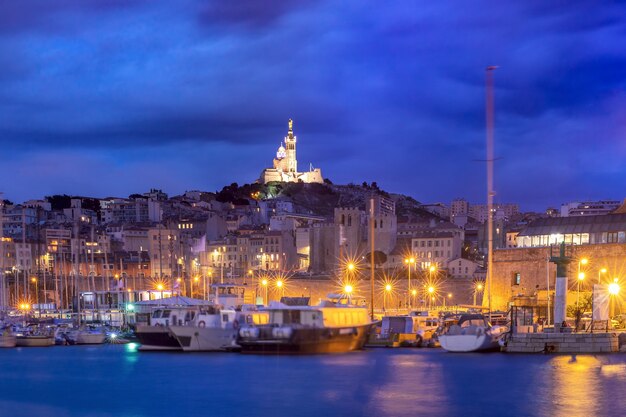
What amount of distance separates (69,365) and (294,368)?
9.41 meters

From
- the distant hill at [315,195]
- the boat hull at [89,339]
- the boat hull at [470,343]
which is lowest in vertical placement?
the boat hull at [89,339]

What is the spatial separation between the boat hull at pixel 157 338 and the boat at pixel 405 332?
317 inches

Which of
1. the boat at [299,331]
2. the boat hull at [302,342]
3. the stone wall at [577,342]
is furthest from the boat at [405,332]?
the stone wall at [577,342]

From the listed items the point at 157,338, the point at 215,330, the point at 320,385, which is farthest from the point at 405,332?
the point at 320,385

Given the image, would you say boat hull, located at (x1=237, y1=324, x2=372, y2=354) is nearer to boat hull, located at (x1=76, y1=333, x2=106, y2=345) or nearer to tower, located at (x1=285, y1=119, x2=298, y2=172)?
boat hull, located at (x1=76, y1=333, x2=106, y2=345)

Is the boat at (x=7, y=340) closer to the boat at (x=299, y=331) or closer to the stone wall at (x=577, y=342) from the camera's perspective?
the boat at (x=299, y=331)

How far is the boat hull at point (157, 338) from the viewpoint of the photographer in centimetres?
3788

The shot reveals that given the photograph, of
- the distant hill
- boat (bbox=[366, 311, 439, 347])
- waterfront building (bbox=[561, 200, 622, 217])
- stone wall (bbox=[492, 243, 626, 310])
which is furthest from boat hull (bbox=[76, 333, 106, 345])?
the distant hill

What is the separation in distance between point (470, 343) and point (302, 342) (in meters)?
5.97

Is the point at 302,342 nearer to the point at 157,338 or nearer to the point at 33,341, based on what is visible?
the point at 157,338

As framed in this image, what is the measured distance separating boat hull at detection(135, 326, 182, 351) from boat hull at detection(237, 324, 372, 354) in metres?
3.12

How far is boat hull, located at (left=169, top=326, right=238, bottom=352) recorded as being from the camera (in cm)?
3709

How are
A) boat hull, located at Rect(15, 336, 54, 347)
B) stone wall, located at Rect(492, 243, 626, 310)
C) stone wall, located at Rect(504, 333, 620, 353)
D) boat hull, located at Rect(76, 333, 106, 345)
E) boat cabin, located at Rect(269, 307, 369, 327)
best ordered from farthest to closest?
stone wall, located at Rect(492, 243, 626, 310), boat hull, located at Rect(76, 333, 106, 345), boat hull, located at Rect(15, 336, 54, 347), boat cabin, located at Rect(269, 307, 369, 327), stone wall, located at Rect(504, 333, 620, 353)

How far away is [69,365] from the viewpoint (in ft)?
119
